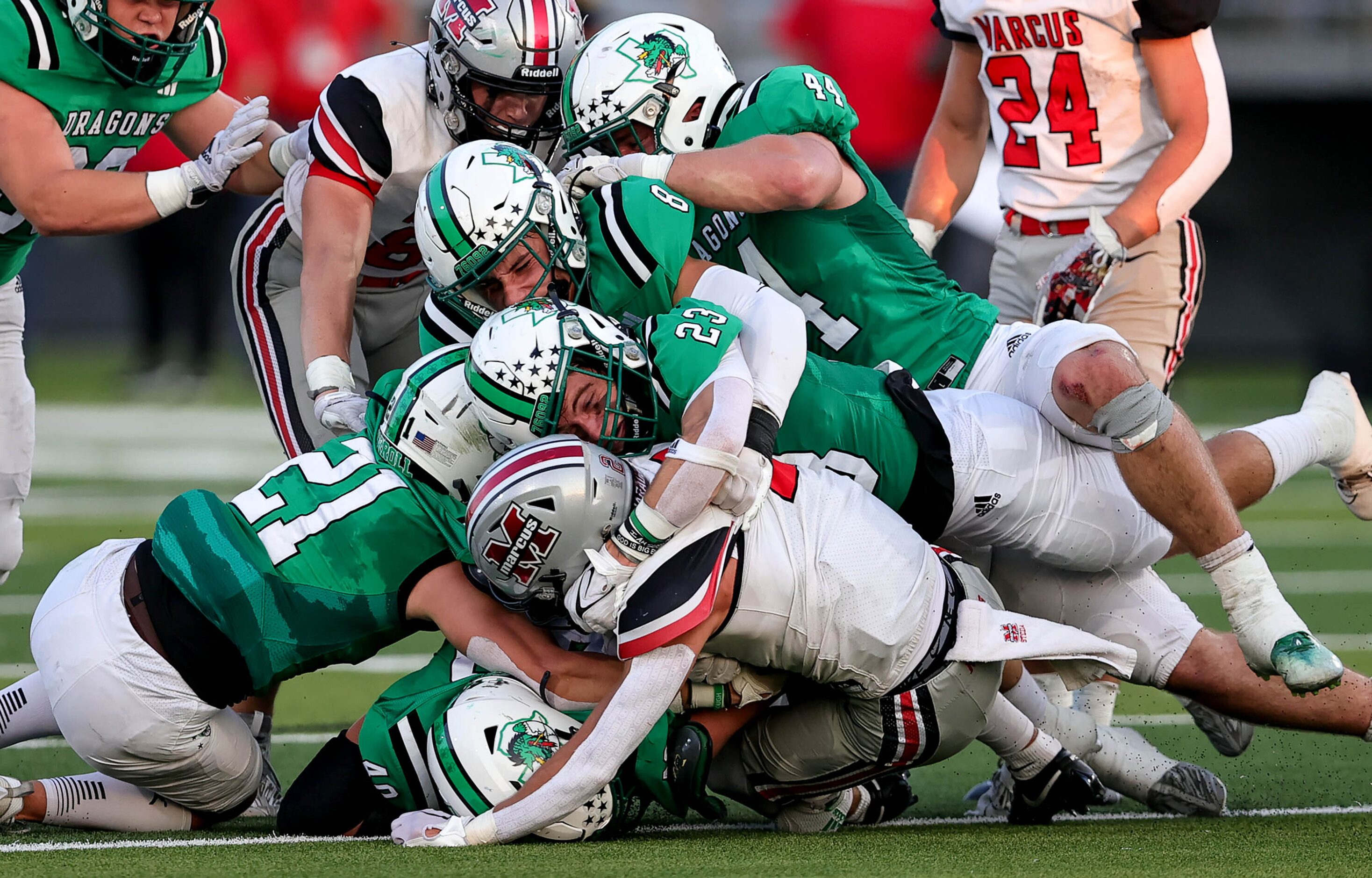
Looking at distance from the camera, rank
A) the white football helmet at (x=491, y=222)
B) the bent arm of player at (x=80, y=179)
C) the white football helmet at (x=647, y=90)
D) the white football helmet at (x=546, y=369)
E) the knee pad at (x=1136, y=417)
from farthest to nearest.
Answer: the bent arm of player at (x=80, y=179)
the white football helmet at (x=647, y=90)
the white football helmet at (x=491, y=222)
the knee pad at (x=1136, y=417)
the white football helmet at (x=546, y=369)

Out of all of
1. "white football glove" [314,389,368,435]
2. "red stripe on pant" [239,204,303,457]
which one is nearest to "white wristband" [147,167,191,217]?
"red stripe on pant" [239,204,303,457]

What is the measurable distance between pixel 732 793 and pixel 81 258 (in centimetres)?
1444

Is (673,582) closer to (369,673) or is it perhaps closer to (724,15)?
(369,673)

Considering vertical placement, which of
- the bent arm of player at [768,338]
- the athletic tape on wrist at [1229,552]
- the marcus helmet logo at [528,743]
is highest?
the bent arm of player at [768,338]

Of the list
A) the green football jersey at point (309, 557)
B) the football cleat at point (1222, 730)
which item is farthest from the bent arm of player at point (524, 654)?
the football cleat at point (1222, 730)


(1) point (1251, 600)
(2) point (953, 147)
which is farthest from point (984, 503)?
(2) point (953, 147)

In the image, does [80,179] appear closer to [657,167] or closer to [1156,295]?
[657,167]

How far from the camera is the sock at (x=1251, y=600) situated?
3357mm

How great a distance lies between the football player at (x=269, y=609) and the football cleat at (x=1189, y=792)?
4.17 feet

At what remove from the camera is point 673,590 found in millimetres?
2998

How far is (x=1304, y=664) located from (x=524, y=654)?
1.57 metres

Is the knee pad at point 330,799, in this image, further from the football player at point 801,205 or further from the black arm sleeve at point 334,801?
the football player at point 801,205

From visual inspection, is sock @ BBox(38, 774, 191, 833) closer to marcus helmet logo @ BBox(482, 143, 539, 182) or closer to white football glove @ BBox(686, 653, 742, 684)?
white football glove @ BBox(686, 653, 742, 684)

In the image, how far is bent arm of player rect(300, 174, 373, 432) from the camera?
13.4 ft
